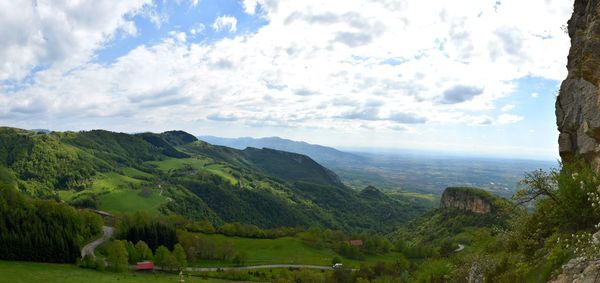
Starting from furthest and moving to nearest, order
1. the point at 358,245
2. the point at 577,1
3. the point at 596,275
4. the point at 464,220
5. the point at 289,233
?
1. the point at 464,220
2. the point at 289,233
3. the point at 358,245
4. the point at 577,1
5. the point at 596,275

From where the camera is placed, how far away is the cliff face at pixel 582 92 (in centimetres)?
1916

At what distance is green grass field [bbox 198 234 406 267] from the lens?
122m

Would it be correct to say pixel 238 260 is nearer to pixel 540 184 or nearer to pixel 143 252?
pixel 143 252

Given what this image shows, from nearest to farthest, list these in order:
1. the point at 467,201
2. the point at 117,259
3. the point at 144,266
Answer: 1. the point at 117,259
2. the point at 144,266
3. the point at 467,201

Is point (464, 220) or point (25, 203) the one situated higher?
point (25, 203)

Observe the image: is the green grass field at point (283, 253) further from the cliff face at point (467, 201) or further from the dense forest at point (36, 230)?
the cliff face at point (467, 201)

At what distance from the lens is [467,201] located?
183 metres

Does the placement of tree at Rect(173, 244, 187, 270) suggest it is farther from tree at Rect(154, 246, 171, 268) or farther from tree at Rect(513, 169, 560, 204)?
tree at Rect(513, 169, 560, 204)

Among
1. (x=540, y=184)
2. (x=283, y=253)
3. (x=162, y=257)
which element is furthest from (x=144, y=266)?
(x=540, y=184)

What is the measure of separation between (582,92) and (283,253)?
117768 mm

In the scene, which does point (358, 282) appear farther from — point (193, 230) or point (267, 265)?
point (193, 230)

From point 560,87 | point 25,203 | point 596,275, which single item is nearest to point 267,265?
point 25,203

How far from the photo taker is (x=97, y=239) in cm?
11994

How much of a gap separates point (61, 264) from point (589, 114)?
9773cm
